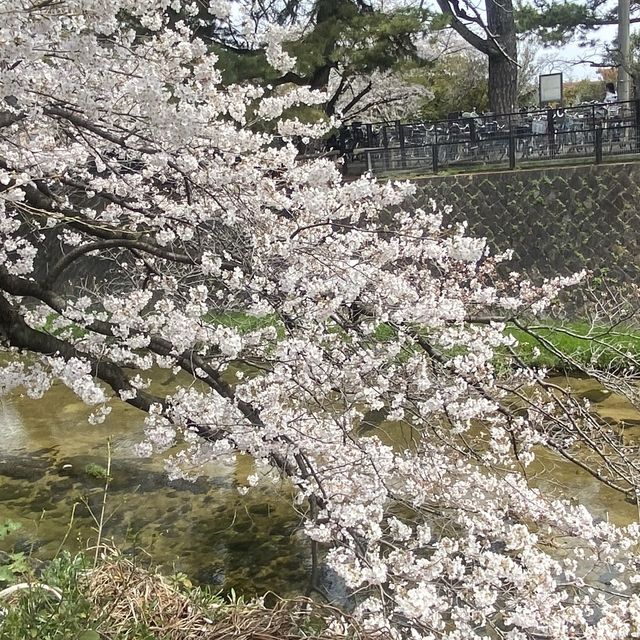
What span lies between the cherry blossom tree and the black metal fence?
6447mm

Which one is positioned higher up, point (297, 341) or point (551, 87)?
point (551, 87)

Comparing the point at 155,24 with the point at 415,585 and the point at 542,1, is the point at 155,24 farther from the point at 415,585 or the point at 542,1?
the point at 542,1

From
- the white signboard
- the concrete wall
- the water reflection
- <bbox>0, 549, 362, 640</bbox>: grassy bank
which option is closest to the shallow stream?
the water reflection

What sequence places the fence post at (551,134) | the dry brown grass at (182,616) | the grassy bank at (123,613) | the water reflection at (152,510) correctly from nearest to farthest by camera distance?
the grassy bank at (123,613) → the dry brown grass at (182,616) → the water reflection at (152,510) → the fence post at (551,134)

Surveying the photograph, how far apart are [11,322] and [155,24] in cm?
184

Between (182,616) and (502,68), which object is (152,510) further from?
(502,68)

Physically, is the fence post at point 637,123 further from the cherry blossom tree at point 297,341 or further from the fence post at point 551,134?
the cherry blossom tree at point 297,341

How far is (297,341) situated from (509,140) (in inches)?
319

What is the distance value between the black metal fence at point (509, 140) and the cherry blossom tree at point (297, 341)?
6.45 meters

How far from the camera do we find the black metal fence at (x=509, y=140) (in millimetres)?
9398

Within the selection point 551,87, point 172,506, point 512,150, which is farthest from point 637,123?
point 172,506

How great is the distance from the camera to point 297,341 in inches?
110

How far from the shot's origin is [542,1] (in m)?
14.2

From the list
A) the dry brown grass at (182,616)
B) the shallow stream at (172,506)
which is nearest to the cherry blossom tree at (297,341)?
the dry brown grass at (182,616)
